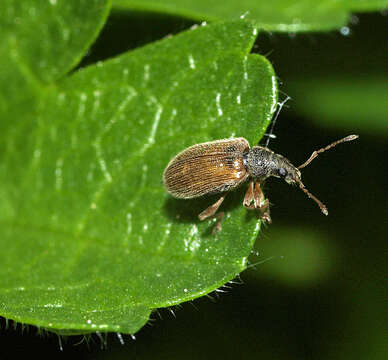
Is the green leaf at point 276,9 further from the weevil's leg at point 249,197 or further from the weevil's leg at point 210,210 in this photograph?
the weevil's leg at point 210,210

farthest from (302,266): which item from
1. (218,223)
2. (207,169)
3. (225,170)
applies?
(218,223)

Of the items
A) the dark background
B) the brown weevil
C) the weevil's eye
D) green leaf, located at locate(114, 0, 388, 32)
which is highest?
green leaf, located at locate(114, 0, 388, 32)

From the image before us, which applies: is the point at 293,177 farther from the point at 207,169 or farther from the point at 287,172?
the point at 207,169

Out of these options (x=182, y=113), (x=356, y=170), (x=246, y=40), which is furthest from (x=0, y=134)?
(x=356, y=170)

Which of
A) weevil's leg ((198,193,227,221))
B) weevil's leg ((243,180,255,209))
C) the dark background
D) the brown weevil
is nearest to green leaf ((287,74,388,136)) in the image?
the dark background

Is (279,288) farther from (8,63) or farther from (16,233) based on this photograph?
(8,63)

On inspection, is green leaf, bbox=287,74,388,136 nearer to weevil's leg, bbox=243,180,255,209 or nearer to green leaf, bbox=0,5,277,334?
weevil's leg, bbox=243,180,255,209
